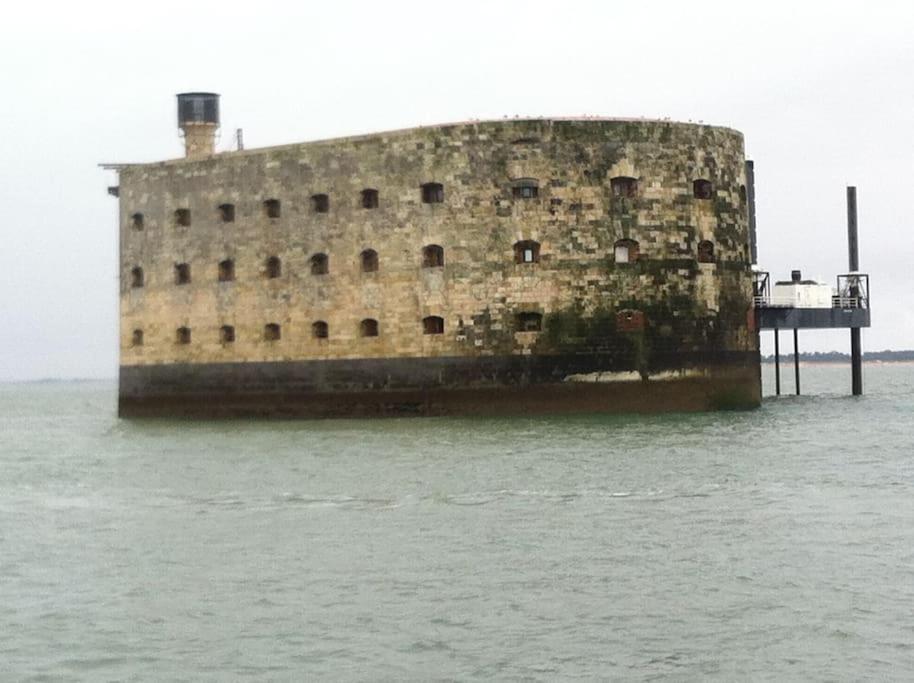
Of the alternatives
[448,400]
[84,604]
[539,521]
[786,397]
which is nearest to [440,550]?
[539,521]

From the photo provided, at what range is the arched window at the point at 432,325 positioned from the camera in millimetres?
32438

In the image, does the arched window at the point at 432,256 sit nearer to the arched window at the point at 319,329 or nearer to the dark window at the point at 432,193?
the dark window at the point at 432,193

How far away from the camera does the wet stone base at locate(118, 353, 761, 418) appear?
105 feet

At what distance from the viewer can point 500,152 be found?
32.0 m

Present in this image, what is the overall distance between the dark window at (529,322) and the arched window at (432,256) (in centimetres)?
184

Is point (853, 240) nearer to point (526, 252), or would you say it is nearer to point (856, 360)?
point (856, 360)

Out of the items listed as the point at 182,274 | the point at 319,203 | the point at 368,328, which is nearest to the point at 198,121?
the point at 182,274

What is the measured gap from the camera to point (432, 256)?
3259 cm

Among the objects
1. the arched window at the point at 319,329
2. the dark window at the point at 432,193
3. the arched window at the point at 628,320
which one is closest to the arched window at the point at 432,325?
the dark window at the point at 432,193

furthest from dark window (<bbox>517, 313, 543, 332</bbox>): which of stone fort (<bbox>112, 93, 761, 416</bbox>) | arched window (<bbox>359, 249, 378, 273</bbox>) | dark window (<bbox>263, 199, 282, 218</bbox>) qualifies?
dark window (<bbox>263, 199, 282, 218</bbox>)

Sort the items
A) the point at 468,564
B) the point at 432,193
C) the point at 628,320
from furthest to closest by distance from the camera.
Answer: the point at 432,193 < the point at 628,320 < the point at 468,564

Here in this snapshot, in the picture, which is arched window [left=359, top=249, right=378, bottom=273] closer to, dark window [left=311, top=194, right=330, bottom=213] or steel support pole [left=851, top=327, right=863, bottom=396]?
dark window [left=311, top=194, right=330, bottom=213]

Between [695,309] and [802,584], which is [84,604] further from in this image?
[695,309]

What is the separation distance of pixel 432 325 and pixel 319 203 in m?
3.44
